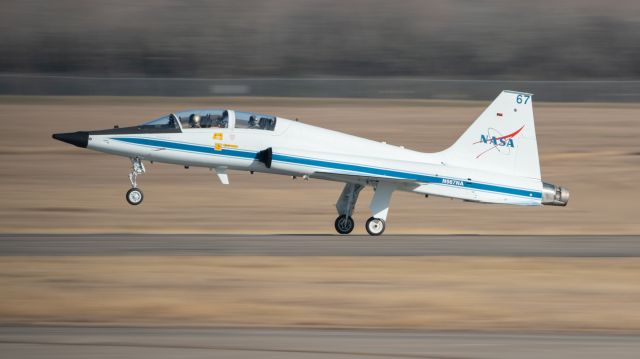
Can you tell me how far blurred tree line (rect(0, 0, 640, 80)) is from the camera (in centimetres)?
7425

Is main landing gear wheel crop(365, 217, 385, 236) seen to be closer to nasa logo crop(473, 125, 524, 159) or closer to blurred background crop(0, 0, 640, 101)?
nasa logo crop(473, 125, 524, 159)

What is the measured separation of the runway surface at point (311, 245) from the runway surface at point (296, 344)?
6.29m

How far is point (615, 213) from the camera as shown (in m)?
30.6

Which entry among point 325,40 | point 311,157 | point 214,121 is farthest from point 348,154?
point 325,40

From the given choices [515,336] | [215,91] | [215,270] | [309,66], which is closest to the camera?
[515,336]

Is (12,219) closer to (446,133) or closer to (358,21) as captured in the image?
(446,133)

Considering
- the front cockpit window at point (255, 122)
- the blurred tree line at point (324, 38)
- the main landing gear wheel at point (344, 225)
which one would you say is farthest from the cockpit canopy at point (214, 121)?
the blurred tree line at point (324, 38)

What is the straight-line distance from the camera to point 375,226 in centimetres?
2419

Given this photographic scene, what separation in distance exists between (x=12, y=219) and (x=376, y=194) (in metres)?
10.1

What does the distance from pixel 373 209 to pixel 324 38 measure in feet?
184

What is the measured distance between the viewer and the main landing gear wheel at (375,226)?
24125 millimetres

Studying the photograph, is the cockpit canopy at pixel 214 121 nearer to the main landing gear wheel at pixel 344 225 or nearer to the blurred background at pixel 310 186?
the blurred background at pixel 310 186

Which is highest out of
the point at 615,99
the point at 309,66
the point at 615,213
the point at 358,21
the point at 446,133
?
the point at 358,21

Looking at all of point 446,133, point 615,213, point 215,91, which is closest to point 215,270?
point 615,213
